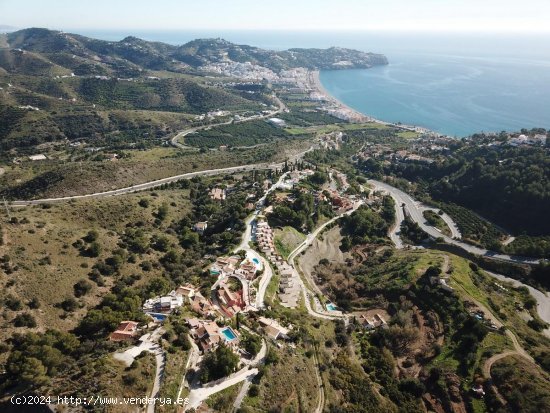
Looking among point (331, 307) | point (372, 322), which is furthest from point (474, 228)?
point (331, 307)

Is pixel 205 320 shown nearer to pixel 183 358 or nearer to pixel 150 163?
pixel 183 358

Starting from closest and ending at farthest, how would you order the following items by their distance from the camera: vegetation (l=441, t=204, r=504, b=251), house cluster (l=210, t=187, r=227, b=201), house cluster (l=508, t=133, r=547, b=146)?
vegetation (l=441, t=204, r=504, b=251), house cluster (l=210, t=187, r=227, b=201), house cluster (l=508, t=133, r=547, b=146)

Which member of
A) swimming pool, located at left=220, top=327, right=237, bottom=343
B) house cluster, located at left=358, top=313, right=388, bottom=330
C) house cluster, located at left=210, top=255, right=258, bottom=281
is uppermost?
swimming pool, located at left=220, top=327, right=237, bottom=343

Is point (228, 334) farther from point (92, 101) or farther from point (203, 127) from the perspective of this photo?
point (92, 101)

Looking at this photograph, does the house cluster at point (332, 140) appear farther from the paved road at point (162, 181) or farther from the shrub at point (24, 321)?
the shrub at point (24, 321)

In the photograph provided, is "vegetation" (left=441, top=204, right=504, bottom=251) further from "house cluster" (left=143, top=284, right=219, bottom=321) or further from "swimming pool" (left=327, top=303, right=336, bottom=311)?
"house cluster" (left=143, top=284, right=219, bottom=321)

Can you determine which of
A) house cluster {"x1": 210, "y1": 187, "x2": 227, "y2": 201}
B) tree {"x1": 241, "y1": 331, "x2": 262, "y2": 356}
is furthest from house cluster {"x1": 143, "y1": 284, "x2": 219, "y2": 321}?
house cluster {"x1": 210, "y1": 187, "x2": 227, "y2": 201}
